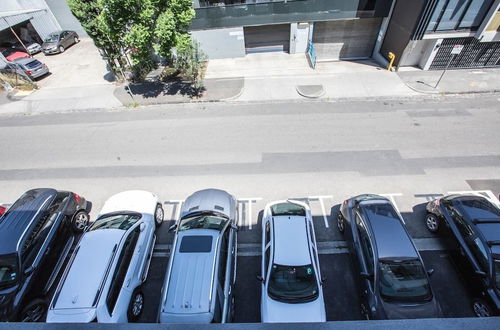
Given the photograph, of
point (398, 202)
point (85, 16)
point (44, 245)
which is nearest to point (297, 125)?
point (398, 202)

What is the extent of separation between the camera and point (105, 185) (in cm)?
982

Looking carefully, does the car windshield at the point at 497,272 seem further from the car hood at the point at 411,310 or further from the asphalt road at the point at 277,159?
the car hood at the point at 411,310

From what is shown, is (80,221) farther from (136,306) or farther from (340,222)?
(340,222)

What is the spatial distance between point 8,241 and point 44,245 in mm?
788

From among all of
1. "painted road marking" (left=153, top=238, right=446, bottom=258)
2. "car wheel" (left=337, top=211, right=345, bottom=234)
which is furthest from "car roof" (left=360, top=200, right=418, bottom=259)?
"painted road marking" (left=153, top=238, right=446, bottom=258)

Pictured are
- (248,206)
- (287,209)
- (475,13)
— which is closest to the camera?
(287,209)

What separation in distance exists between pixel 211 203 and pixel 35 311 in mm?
5342

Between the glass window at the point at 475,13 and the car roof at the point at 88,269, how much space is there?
19675 millimetres

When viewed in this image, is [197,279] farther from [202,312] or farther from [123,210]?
[123,210]

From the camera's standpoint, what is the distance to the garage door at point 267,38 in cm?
1742

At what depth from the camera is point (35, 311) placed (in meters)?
6.23

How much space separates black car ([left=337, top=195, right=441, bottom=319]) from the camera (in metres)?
5.50

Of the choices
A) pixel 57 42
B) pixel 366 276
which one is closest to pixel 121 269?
pixel 366 276

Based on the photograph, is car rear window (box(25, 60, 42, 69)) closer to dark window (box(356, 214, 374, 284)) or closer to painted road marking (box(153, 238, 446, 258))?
painted road marking (box(153, 238, 446, 258))
